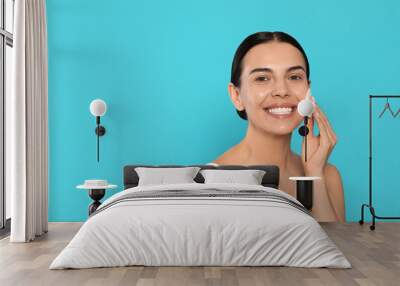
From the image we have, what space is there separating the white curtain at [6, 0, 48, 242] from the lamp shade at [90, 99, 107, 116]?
0.64m

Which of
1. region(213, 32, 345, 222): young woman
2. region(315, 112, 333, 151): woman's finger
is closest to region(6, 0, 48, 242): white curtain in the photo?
region(213, 32, 345, 222): young woman

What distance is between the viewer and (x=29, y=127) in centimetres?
577

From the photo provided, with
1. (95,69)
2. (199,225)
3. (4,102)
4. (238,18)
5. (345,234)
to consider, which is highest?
(238,18)

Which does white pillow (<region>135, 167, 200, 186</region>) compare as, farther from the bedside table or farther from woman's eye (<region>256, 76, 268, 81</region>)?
woman's eye (<region>256, 76, 268, 81</region>)

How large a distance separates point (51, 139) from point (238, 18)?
2.84 m

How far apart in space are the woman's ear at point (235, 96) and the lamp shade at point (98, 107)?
62.7 inches

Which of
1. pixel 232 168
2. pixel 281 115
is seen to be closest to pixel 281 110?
pixel 281 115

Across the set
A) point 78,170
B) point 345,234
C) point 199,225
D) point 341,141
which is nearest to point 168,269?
point 199,225

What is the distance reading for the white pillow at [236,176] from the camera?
623 cm

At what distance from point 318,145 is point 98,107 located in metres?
2.78

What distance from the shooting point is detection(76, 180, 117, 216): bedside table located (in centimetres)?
644

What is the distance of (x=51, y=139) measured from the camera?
695cm

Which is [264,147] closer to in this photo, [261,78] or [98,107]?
[261,78]

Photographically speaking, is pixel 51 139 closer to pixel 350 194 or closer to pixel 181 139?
pixel 181 139
